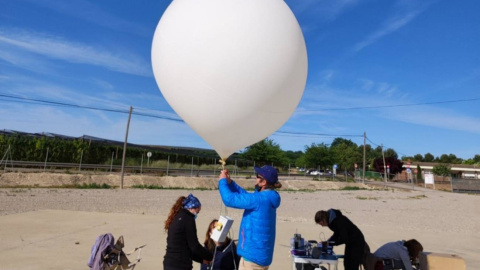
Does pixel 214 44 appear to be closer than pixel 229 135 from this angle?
→ Yes

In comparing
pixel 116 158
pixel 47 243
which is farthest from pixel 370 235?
pixel 116 158

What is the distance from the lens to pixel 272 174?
110 inches

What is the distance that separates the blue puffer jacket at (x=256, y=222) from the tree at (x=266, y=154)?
43.1m

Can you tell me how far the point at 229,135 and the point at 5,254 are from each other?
455cm

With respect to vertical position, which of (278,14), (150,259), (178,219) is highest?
(278,14)

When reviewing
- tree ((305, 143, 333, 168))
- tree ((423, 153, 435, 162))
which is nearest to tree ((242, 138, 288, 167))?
tree ((305, 143, 333, 168))

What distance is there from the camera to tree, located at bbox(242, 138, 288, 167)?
152ft

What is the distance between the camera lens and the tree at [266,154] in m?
46.3

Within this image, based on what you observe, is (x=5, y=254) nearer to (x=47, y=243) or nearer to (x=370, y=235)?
(x=47, y=243)

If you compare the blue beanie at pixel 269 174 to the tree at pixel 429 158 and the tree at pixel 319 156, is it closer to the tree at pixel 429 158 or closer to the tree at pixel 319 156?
the tree at pixel 319 156

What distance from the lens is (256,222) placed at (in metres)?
2.66

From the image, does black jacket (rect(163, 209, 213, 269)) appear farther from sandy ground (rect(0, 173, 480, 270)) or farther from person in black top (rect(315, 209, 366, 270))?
person in black top (rect(315, 209, 366, 270))

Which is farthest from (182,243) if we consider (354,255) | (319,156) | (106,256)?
(319,156)

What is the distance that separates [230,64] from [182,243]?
1.64 metres
